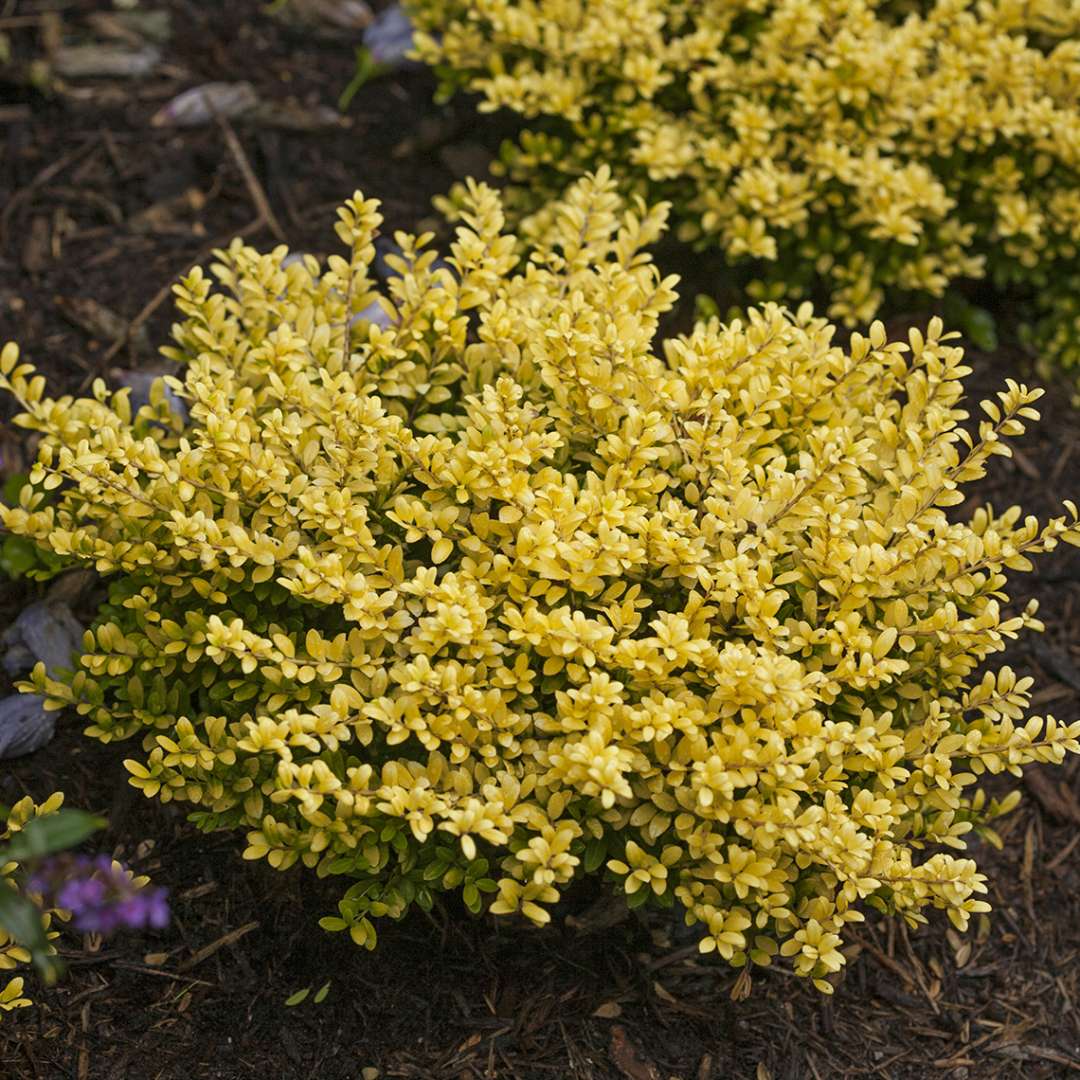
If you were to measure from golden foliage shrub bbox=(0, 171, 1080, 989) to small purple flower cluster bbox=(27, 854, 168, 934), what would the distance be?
235mm

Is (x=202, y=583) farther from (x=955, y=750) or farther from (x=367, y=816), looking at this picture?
(x=955, y=750)

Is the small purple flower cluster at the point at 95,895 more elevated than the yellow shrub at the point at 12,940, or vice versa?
the small purple flower cluster at the point at 95,895

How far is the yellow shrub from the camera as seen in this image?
267cm

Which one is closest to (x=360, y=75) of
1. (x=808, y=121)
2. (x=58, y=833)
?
(x=808, y=121)

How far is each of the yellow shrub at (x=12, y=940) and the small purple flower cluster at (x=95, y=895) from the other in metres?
0.11

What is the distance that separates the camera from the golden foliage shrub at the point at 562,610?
2645 mm

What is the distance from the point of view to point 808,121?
4.21 metres

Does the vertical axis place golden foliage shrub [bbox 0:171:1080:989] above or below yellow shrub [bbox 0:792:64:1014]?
above

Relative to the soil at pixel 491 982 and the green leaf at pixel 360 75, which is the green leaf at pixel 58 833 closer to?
the soil at pixel 491 982

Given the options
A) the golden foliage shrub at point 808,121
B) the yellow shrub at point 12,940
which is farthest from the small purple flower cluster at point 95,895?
the golden foliage shrub at point 808,121

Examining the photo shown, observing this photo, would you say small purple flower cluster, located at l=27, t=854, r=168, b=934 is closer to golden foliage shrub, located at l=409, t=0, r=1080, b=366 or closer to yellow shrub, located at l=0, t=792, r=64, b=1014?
yellow shrub, located at l=0, t=792, r=64, b=1014

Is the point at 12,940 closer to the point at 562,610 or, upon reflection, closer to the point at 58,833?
the point at 58,833

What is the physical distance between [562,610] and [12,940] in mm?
1391

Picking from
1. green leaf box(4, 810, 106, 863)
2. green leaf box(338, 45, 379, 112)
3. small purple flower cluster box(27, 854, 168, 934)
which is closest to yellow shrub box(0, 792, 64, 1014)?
small purple flower cluster box(27, 854, 168, 934)
